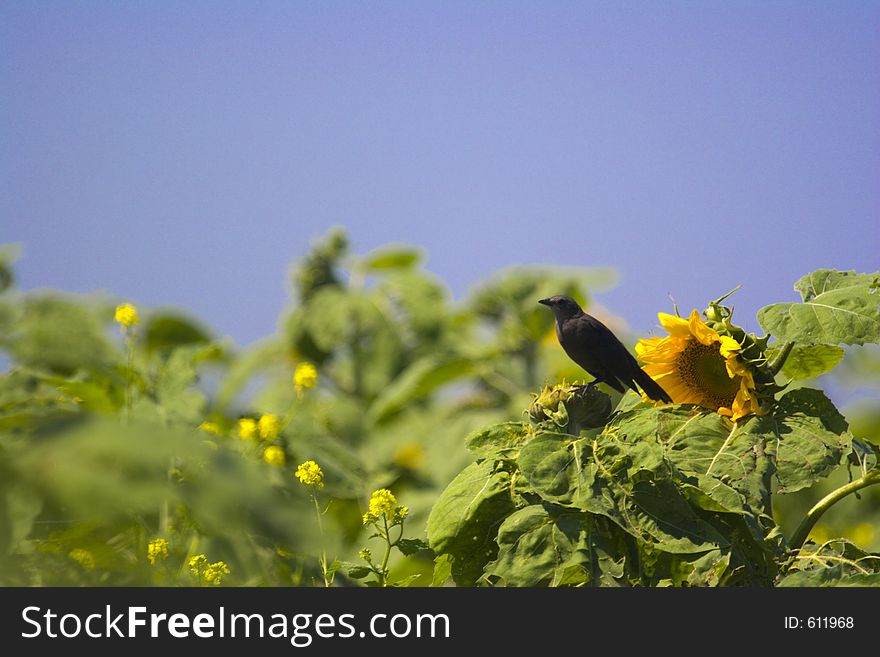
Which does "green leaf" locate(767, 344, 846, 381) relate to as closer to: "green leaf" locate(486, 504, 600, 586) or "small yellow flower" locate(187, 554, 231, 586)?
"green leaf" locate(486, 504, 600, 586)

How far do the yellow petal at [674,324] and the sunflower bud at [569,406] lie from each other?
0.91 ft

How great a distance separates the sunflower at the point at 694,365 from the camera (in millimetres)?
2006

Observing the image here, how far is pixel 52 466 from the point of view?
31.2 inches

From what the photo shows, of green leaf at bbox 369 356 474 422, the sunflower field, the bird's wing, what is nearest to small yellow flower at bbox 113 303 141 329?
the sunflower field

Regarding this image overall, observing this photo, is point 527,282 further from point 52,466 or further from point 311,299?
point 52,466

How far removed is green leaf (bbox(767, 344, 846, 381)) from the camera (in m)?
1.95

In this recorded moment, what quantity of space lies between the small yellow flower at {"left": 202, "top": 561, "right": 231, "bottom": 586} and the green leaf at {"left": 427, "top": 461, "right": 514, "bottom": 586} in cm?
44

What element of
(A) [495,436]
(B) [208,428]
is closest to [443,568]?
(A) [495,436]

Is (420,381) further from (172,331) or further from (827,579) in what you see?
(827,579)

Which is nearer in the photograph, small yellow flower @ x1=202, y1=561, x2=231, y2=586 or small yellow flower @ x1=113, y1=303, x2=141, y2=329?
small yellow flower @ x1=202, y1=561, x2=231, y2=586

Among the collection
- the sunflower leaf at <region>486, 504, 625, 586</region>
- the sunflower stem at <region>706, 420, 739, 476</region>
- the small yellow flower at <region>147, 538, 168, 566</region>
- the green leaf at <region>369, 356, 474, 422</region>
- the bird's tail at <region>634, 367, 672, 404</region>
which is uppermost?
the green leaf at <region>369, 356, 474, 422</region>

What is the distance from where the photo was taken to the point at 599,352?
7.29 feet
